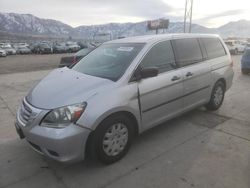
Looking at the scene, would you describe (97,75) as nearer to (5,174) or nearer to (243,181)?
(5,174)

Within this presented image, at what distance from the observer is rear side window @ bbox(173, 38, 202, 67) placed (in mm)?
4070

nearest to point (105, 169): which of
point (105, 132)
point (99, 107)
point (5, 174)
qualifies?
point (105, 132)

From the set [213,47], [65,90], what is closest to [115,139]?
[65,90]

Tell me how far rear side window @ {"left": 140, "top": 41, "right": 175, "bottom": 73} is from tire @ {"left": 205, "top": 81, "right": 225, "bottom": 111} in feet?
5.17

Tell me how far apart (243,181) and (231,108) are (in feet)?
9.64

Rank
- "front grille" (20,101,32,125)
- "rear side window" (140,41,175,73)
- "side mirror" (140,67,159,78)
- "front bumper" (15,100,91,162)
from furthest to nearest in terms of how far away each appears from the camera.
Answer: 1. "rear side window" (140,41,175,73)
2. "side mirror" (140,67,159,78)
3. "front grille" (20,101,32,125)
4. "front bumper" (15,100,91,162)

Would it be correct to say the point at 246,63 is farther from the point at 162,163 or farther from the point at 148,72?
the point at 162,163

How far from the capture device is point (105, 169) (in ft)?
10.1

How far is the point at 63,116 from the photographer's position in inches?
109

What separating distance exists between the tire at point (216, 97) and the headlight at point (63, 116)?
3.20 m

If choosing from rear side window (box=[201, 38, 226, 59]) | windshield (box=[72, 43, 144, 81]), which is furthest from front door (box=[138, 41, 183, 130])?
rear side window (box=[201, 38, 226, 59])

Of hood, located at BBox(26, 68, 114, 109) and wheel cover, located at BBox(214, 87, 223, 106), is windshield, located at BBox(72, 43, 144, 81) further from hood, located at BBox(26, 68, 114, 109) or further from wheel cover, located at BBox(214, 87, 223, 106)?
wheel cover, located at BBox(214, 87, 223, 106)

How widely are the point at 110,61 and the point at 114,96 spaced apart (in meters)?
0.95

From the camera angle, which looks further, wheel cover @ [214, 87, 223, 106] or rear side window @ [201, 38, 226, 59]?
wheel cover @ [214, 87, 223, 106]
